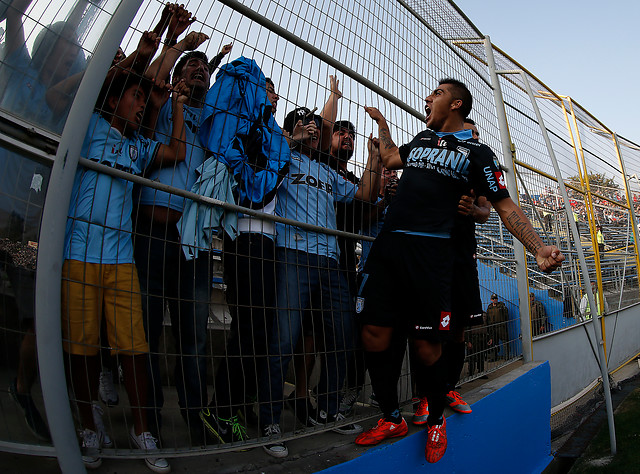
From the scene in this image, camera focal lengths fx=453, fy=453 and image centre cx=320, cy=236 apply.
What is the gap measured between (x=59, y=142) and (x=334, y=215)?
1.54m

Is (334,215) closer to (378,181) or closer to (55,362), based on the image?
(378,181)

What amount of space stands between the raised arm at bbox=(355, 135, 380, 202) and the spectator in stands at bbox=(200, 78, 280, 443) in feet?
2.20

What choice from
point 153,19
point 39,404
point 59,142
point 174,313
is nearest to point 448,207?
point 174,313

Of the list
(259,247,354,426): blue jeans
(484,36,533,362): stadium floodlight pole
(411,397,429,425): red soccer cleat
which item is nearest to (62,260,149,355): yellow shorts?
(259,247,354,426): blue jeans

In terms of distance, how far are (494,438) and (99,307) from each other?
2.53m

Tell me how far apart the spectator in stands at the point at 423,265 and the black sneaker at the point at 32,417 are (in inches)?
53.6

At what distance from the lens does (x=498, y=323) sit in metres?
3.71

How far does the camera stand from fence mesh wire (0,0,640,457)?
139 cm

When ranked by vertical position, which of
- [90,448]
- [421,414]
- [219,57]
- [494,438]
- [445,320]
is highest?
[219,57]

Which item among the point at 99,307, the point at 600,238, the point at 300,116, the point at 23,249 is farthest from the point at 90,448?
the point at 600,238

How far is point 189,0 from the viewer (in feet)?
5.92

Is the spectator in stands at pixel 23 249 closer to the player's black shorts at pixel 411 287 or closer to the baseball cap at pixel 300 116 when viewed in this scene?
the baseball cap at pixel 300 116

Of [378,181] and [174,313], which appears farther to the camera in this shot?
[378,181]

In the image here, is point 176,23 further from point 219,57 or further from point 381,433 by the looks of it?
point 381,433
